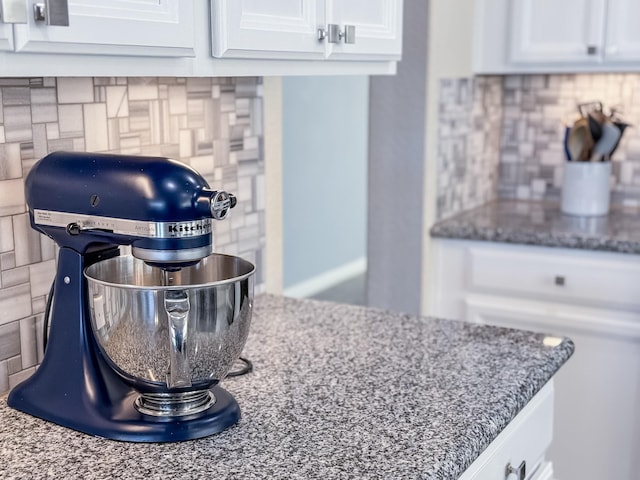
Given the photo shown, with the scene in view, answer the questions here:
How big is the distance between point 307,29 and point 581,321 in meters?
1.40

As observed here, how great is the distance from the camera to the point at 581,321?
2.31m

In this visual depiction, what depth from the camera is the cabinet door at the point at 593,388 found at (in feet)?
7.43

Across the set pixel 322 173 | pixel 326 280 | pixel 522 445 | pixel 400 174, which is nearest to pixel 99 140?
pixel 522 445

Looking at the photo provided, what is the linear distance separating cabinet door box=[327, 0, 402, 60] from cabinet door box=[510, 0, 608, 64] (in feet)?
3.45

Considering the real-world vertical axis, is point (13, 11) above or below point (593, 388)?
above

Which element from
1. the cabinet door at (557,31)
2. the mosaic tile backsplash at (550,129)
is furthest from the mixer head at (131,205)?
the mosaic tile backsplash at (550,129)

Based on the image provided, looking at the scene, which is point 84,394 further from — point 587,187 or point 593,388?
point 587,187

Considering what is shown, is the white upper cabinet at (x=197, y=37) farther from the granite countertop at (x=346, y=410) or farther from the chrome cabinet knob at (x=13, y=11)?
the granite countertop at (x=346, y=410)

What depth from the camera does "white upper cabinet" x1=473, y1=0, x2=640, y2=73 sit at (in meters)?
2.36

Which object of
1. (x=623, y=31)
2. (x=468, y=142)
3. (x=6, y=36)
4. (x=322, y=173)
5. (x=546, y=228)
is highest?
(x=623, y=31)

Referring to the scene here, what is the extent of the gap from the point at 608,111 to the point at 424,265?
0.85 meters

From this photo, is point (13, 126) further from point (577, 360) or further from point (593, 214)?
point (593, 214)

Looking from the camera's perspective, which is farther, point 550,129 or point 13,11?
point 550,129

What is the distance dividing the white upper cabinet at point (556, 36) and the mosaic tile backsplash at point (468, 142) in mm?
137
